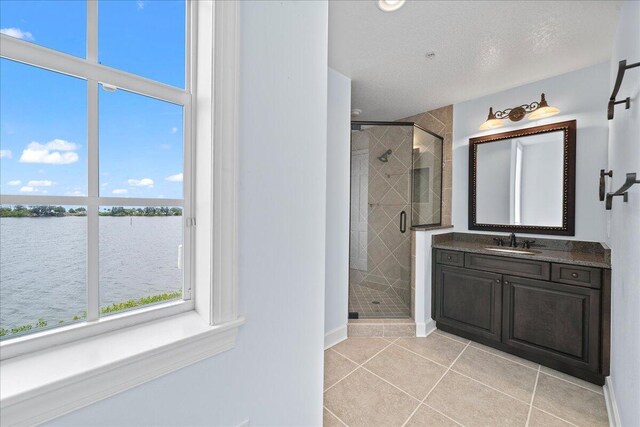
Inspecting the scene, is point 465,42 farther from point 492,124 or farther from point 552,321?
point 552,321

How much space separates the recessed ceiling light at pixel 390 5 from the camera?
5.08ft

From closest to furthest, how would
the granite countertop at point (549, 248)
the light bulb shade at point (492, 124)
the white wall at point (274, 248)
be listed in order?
the white wall at point (274, 248), the granite countertop at point (549, 248), the light bulb shade at point (492, 124)

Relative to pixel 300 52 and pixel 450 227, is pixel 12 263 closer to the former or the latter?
pixel 300 52

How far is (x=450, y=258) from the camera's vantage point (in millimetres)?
2533

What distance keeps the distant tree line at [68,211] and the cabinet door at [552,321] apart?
2.56 meters

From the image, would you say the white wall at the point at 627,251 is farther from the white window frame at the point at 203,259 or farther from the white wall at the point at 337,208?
the white wall at the point at 337,208

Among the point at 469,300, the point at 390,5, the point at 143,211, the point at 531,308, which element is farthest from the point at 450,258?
the point at 143,211

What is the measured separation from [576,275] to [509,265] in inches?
Result: 15.9

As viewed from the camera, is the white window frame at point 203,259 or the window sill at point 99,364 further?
the white window frame at point 203,259

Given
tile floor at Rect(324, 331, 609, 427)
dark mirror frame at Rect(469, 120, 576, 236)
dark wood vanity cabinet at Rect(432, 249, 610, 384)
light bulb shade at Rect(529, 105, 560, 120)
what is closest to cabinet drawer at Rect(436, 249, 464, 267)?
dark wood vanity cabinet at Rect(432, 249, 610, 384)

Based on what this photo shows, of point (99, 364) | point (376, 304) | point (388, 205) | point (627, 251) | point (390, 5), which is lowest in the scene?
point (376, 304)

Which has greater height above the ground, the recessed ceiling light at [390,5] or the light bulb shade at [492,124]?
the recessed ceiling light at [390,5]

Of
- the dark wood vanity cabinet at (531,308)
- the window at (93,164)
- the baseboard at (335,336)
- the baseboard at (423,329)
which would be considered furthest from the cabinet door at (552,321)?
the window at (93,164)

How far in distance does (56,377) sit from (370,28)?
7.40 feet
